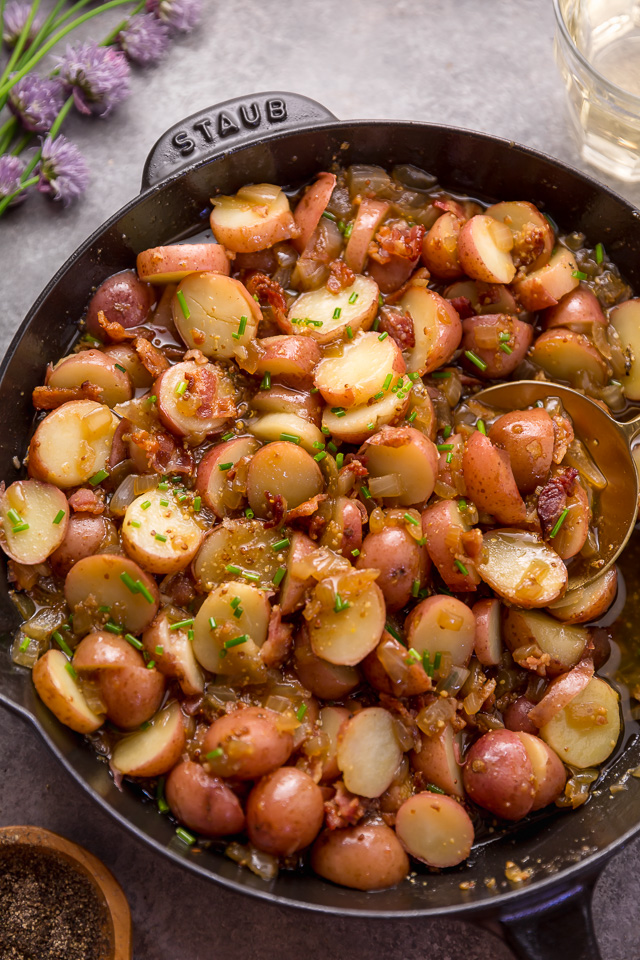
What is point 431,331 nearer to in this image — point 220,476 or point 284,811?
point 220,476

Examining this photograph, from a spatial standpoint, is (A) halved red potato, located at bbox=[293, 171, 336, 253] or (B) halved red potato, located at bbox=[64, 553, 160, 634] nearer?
(B) halved red potato, located at bbox=[64, 553, 160, 634]

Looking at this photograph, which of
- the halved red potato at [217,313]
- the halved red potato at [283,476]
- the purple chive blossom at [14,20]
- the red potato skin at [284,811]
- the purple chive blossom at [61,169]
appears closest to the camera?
the red potato skin at [284,811]

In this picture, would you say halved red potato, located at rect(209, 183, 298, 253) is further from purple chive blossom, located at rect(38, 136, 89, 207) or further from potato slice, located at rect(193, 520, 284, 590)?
potato slice, located at rect(193, 520, 284, 590)

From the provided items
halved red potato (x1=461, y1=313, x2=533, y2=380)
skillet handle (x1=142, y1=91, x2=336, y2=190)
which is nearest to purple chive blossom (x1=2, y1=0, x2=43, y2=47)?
skillet handle (x1=142, y1=91, x2=336, y2=190)

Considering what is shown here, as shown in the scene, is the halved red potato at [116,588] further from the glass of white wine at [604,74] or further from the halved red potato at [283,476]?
the glass of white wine at [604,74]

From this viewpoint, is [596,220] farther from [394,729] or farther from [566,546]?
[394,729]

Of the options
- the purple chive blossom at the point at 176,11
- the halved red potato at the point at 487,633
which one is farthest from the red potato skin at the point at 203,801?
the purple chive blossom at the point at 176,11

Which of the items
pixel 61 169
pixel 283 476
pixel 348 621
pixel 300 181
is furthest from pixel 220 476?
pixel 61 169
